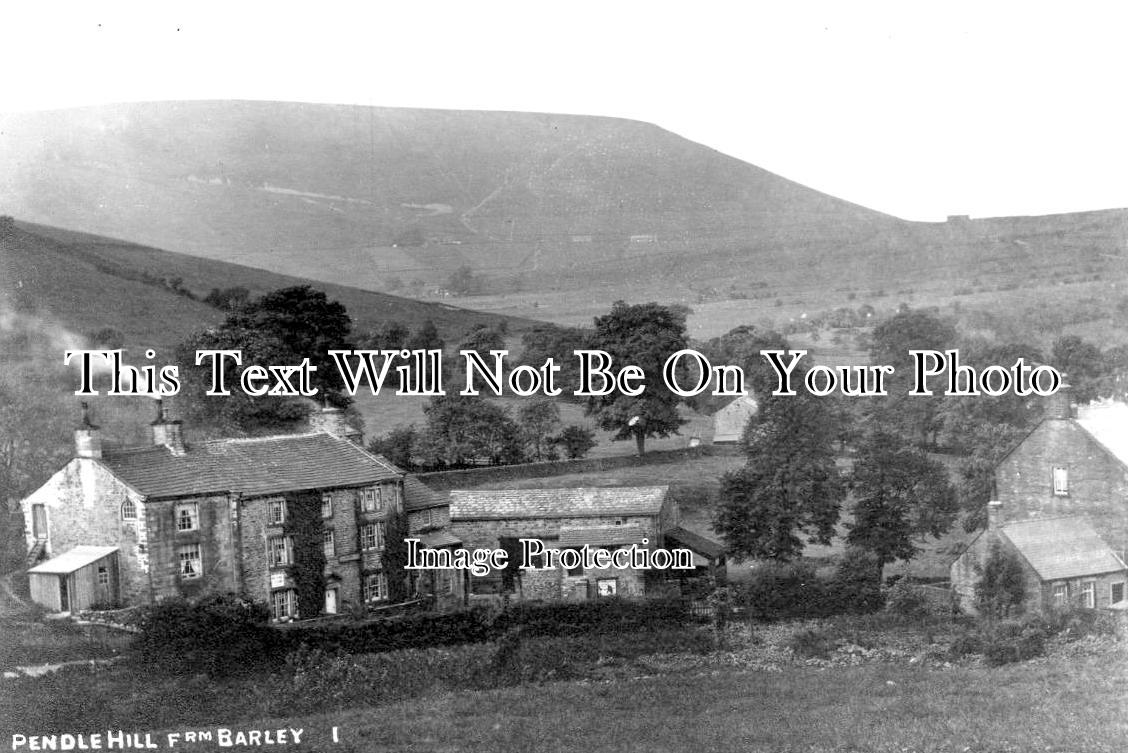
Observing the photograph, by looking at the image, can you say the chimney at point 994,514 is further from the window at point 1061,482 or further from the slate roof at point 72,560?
the slate roof at point 72,560

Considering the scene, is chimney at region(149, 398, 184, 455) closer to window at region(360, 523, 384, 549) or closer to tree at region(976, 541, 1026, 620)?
window at region(360, 523, 384, 549)

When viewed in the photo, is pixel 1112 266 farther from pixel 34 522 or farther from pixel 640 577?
pixel 34 522

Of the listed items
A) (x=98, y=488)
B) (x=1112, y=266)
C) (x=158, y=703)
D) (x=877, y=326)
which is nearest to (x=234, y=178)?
(x=98, y=488)

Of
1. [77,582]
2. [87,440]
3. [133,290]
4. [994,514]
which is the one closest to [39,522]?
[77,582]

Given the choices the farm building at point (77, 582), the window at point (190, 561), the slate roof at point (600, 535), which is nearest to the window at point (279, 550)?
the window at point (190, 561)

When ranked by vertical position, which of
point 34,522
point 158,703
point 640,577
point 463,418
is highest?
point 463,418
